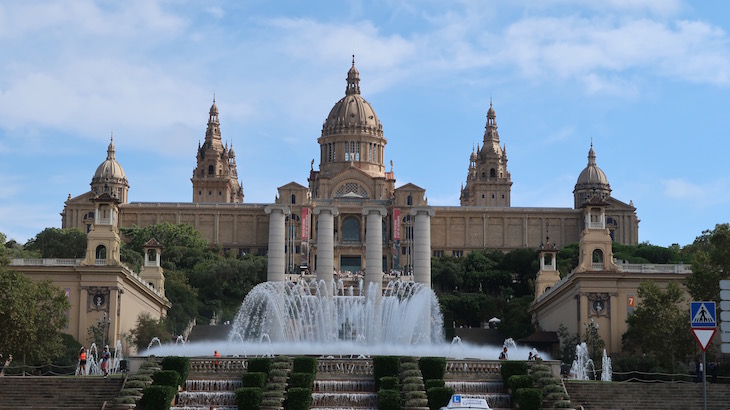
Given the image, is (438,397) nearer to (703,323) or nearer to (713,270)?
(703,323)

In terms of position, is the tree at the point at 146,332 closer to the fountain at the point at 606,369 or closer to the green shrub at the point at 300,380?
the fountain at the point at 606,369

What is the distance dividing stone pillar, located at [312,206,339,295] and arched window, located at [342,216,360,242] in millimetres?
73254

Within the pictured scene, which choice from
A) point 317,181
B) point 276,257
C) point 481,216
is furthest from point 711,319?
point 317,181

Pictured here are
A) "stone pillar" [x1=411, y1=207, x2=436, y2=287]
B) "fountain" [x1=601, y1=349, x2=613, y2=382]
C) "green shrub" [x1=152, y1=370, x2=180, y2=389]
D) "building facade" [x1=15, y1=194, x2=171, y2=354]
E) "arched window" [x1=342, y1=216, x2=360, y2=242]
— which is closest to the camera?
"green shrub" [x1=152, y1=370, x2=180, y2=389]

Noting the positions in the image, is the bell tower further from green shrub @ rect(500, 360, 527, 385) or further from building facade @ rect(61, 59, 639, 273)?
building facade @ rect(61, 59, 639, 273)

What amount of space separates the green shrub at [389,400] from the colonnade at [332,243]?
1482 inches

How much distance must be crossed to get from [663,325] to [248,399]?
27.9 metres

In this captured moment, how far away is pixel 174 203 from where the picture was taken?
163375mm

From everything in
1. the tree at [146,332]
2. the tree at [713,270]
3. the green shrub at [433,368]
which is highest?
the tree at [713,270]

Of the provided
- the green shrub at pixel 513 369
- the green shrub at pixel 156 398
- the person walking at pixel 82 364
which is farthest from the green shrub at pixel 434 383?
the person walking at pixel 82 364

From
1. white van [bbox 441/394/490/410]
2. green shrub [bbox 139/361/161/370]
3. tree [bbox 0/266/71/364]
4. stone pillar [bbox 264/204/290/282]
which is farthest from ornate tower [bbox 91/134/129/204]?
white van [bbox 441/394/490/410]

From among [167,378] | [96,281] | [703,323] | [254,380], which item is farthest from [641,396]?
[96,281]

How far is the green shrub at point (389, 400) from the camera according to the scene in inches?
1914

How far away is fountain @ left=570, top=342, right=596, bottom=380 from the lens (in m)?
67.0
